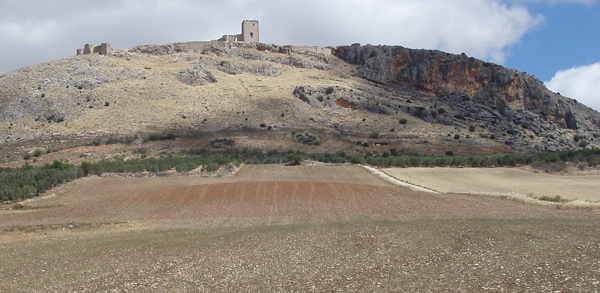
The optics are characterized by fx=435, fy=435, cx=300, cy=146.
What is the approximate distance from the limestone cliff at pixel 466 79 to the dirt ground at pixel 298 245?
217 feet

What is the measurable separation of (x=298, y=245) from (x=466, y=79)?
268 ft

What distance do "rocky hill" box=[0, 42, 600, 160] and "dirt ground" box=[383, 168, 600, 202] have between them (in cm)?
1870

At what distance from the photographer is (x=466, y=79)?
279 ft

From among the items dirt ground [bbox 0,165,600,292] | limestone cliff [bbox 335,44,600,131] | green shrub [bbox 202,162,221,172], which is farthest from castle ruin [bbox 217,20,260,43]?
dirt ground [bbox 0,165,600,292]

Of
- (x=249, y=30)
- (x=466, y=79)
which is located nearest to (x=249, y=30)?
(x=249, y=30)

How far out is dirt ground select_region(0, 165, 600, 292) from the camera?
29.5ft

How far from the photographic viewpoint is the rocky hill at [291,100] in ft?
186

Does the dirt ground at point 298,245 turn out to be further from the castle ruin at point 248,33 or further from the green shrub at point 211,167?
the castle ruin at point 248,33

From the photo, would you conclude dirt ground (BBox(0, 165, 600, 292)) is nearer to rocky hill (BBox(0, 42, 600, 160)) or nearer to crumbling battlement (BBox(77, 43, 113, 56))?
rocky hill (BBox(0, 42, 600, 160))

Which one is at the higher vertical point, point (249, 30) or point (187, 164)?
point (249, 30)

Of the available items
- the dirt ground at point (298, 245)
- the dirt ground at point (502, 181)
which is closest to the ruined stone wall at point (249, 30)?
the dirt ground at point (502, 181)

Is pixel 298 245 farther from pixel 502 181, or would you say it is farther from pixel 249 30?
pixel 249 30

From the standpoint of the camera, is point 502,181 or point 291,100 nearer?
point 502,181

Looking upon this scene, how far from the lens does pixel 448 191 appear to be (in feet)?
84.4
